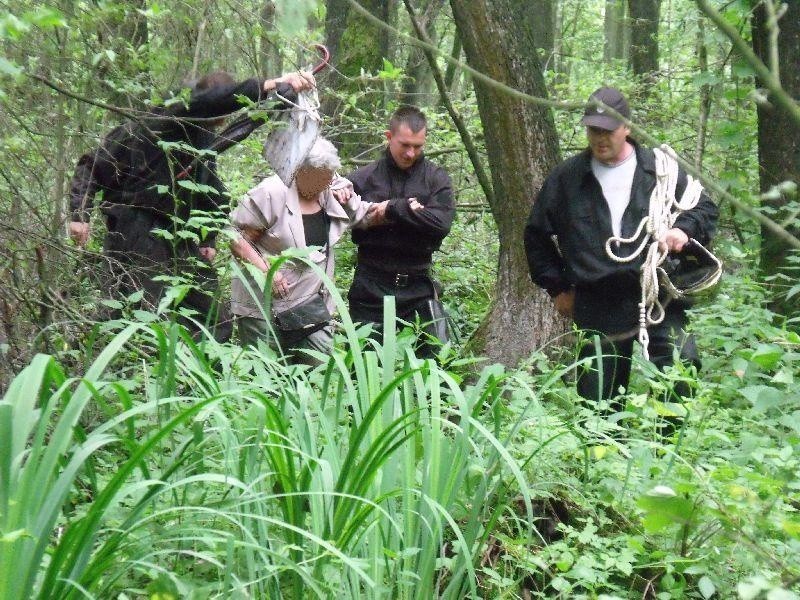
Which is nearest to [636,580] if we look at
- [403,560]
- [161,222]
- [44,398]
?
[403,560]

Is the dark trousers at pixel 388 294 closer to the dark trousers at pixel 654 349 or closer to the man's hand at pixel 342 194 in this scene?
the man's hand at pixel 342 194

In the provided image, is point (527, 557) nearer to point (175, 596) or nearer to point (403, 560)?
point (403, 560)

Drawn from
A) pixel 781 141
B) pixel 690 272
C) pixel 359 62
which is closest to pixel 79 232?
pixel 690 272

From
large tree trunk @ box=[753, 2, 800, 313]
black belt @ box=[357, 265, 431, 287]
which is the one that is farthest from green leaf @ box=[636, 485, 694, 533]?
large tree trunk @ box=[753, 2, 800, 313]

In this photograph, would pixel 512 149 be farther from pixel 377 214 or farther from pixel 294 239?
pixel 294 239

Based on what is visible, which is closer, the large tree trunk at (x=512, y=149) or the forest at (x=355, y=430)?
the forest at (x=355, y=430)

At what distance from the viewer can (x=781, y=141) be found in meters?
6.58

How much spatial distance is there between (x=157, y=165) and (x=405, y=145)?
56.9 inches

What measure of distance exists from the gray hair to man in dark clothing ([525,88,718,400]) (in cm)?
116

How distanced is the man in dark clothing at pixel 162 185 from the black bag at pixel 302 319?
0.29 meters

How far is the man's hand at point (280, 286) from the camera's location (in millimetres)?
5457

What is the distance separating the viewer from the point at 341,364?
2.79 m

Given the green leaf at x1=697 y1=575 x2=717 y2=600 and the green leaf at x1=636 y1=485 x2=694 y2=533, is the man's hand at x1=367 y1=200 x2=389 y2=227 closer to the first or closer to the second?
the green leaf at x1=697 y1=575 x2=717 y2=600

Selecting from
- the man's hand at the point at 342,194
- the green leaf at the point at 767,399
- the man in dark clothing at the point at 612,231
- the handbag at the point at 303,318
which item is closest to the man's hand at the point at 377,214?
the man's hand at the point at 342,194
